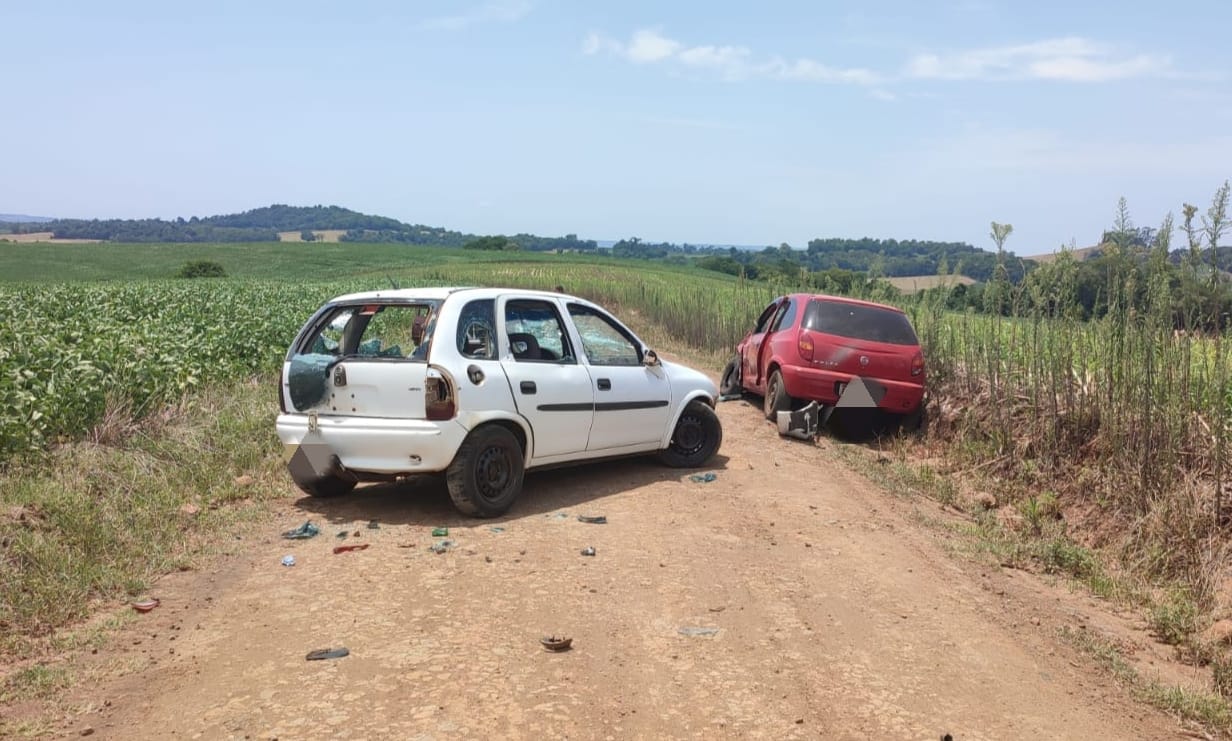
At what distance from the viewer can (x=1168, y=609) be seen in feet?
20.8

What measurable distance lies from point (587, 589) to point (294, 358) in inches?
131

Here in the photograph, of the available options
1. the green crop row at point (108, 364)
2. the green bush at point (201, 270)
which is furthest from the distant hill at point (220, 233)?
the green crop row at point (108, 364)

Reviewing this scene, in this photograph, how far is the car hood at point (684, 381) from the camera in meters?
9.59

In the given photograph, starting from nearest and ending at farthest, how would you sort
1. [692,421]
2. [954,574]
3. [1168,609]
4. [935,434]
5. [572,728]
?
[572,728] < [1168,609] < [954,574] < [692,421] < [935,434]

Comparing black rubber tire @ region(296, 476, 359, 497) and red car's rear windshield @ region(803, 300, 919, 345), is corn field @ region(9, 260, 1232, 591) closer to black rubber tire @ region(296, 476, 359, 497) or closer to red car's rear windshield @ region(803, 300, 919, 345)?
red car's rear windshield @ region(803, 300, 919, 345)

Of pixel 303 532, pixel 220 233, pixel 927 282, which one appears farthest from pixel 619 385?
pixel 220 233

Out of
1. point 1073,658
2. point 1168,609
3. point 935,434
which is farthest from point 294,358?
point 935,434

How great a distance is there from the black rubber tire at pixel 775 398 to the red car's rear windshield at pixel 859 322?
81 centimetres

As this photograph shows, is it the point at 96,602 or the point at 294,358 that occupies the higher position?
the point at 294,358

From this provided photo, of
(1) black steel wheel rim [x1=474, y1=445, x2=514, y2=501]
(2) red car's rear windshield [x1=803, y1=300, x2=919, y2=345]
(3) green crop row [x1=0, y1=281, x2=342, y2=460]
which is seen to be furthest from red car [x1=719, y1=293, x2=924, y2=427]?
(3) green crop row [x1=0, y1=281, x2=342, y2=460]

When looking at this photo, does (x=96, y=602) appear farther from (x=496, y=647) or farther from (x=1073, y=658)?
(x=1073, y=658)

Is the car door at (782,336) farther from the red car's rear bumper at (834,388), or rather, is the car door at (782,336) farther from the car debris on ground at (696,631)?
the car debris on ground at (696,631)

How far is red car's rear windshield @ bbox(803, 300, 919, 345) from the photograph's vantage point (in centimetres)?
1191

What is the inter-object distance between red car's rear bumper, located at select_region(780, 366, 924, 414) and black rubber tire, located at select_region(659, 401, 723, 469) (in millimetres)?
2296
